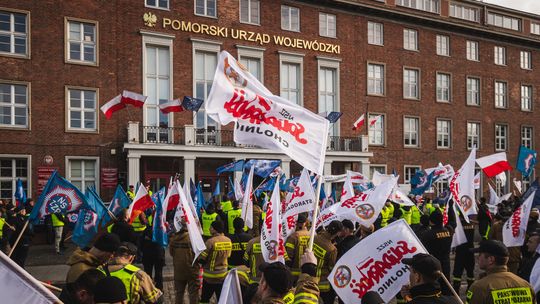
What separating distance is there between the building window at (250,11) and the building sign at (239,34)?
0.75 meters

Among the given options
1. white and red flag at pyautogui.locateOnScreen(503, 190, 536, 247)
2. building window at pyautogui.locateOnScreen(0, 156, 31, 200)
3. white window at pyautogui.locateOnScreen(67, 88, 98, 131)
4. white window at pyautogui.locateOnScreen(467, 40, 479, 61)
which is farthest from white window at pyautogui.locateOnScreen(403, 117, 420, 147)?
white and red flag at pyautogui.locateOnScreen(503, 190, 536, 247)

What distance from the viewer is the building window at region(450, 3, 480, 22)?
36.8 metres

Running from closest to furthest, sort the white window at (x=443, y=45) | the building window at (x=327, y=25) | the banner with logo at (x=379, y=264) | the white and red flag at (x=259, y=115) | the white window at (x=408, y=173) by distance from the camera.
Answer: the banner with logo at (x=379, y=264), the white and red flag at (x=259, y=115), the building window at (x=327, y=25), the white window at (x=408, y=173), the white window at (x=443, y=45)

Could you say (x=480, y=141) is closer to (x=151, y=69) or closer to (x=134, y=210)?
(x=151, y=69)

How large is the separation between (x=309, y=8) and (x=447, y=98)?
12200 millimetres

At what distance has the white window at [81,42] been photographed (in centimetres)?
2370

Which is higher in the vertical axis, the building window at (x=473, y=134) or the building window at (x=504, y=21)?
the building window at (x=504, y=21)

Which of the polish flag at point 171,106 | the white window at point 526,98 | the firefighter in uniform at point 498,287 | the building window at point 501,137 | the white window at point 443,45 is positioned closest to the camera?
the firefighter in uniform at point 498,287

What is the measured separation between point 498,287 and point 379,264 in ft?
3.72

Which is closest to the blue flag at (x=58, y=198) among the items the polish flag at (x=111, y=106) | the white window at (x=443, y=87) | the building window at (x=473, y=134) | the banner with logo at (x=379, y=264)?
the banner with logo at (x=379, y=264)

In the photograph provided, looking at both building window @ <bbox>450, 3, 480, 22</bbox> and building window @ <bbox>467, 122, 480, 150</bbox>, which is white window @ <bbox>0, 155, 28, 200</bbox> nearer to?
building window @ <bbox>467, 122, 480, 150</bbox>

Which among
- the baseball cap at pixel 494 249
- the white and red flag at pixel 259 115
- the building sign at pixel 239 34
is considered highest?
the building sign at pixel 239 34

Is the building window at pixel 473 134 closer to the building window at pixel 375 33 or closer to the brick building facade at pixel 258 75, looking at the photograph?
the brick building facade at pixel 258 75

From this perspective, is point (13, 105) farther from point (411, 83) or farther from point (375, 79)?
point (411, 83)
